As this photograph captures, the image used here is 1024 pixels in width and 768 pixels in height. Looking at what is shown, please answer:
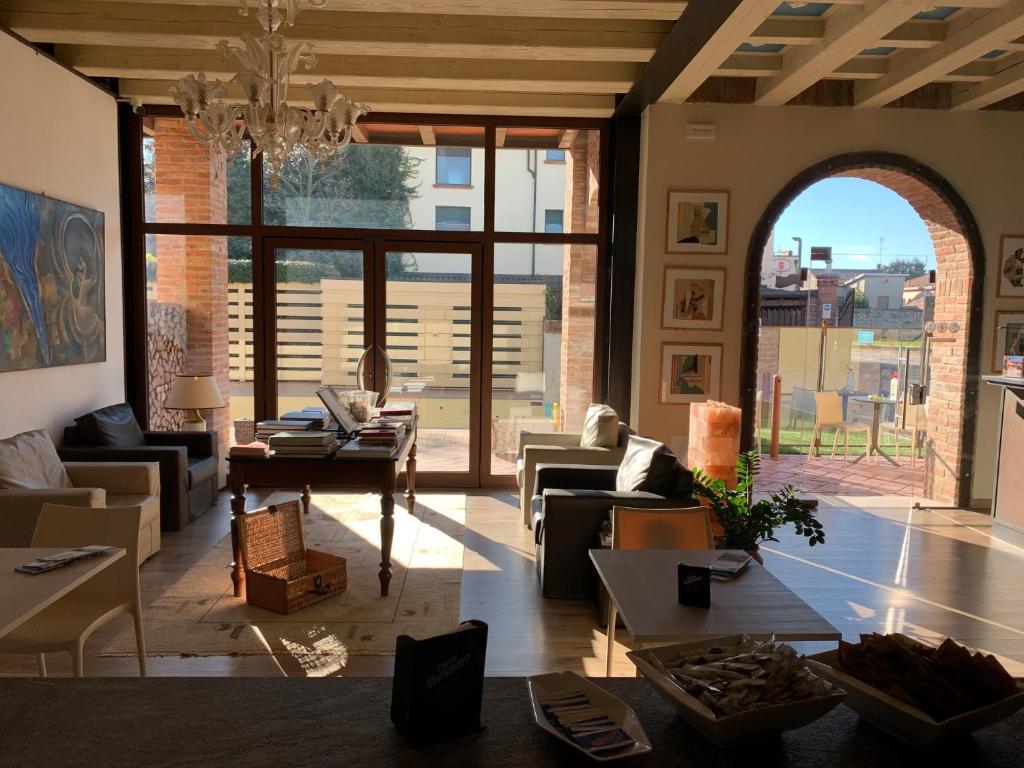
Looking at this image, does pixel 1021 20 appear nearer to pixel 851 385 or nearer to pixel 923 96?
pixel 923 96

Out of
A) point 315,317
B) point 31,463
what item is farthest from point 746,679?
point 315,317

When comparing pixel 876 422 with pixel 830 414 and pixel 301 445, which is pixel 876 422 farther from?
pixel 301 445

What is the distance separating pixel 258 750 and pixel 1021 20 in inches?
217

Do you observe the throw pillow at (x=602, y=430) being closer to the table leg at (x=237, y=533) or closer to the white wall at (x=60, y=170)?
the table leg at (x=237, y=533)

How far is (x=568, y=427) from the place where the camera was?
7.32 m

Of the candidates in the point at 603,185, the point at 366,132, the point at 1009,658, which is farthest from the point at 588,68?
the point at 1009,658

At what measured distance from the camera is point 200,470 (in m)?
6.05

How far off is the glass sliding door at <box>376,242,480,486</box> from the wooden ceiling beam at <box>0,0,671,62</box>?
6.74 feet

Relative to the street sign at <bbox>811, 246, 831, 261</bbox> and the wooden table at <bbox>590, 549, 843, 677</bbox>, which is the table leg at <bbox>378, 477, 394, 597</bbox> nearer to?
the wooden table at <bbox>590, 549, 843, 677</bbox>

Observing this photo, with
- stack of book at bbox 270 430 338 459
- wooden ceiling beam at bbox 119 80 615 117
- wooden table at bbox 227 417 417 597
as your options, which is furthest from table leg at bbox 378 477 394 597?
wooden ceiling beam at bbox 119 80 615 117

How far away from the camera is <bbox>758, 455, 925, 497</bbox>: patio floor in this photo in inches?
307

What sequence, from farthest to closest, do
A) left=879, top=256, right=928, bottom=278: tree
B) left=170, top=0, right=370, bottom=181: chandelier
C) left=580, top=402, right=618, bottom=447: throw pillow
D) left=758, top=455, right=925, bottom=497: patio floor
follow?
Answer: left=879, top=256, right=928, bottom=278: tree → left=758, top=455, right=925, bottom=497: patio floor → left=580, top=402, right=618, bottom=447: throw pillow → left=170, top=0, right=370, bottom=181: chandelier

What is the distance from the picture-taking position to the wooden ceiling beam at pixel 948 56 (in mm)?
4711

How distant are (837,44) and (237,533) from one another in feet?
15.6
